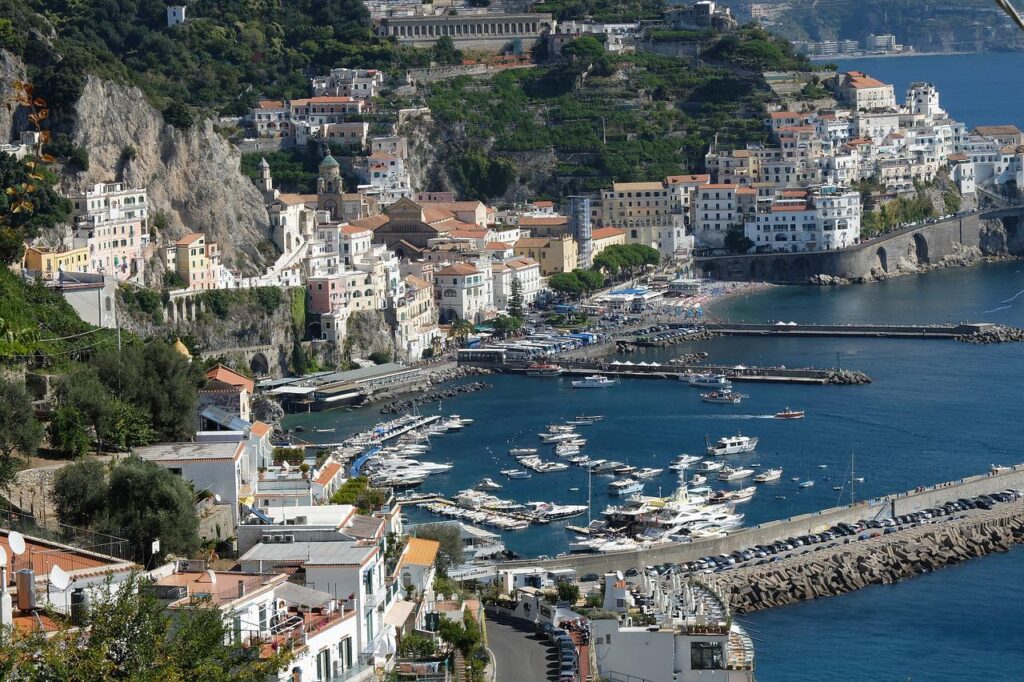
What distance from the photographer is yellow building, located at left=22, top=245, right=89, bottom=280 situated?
41.8m

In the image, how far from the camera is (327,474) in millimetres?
22734

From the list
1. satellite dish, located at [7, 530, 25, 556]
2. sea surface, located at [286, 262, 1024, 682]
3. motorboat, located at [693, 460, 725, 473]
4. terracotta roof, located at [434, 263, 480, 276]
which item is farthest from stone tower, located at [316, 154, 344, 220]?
satellite dish, located at [7, 530, 25, 556]

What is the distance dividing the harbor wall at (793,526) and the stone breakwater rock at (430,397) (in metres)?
13.6

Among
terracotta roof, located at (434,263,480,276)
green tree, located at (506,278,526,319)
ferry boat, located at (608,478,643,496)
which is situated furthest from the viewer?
green tree, located at (506,278,526,319)

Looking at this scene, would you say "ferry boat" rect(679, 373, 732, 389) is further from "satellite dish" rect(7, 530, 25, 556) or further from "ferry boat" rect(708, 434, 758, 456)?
"satellite dish" rect(7, 530, 25, 556)

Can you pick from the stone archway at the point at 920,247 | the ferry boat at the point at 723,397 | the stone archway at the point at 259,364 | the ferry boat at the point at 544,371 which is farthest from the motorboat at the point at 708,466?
the stone archway at the point at 920,247

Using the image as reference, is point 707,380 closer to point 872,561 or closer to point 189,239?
point 189,239

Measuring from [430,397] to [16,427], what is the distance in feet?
95.4

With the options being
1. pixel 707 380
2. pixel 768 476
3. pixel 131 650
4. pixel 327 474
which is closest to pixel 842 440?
pixel 768 476

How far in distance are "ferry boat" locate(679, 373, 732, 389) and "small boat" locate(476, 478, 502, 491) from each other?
1149cm

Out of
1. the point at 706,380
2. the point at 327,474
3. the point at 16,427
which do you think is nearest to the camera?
the point at 16,427

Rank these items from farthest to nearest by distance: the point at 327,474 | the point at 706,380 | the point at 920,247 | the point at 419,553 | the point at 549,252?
the point at 920,247 → the point at 549,252 → the point at 706,380 → the point at 327,474 → the point at 419,553

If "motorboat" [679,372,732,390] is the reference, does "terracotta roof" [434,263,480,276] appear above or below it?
above

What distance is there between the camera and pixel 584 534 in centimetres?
3356
